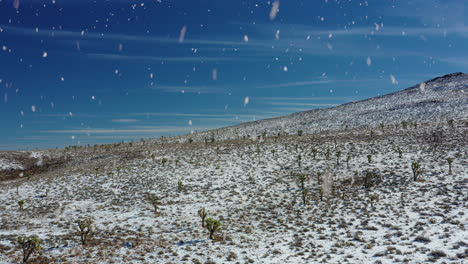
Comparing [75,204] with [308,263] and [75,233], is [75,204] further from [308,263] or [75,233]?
[308,263]

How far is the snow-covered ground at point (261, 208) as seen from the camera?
1180 centimetres

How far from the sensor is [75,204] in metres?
19.3

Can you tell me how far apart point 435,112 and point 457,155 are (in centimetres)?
2521

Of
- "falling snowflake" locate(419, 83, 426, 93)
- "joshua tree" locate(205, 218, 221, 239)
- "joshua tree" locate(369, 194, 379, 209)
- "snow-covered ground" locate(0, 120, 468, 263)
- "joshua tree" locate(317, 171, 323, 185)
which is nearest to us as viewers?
"snow-covered ground" locate(0, 120, 468, 263)

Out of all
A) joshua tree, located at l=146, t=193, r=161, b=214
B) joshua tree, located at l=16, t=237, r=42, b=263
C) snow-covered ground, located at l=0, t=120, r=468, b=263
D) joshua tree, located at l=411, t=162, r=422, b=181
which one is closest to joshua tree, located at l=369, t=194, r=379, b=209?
snow-covered ground, located at l=0, t=120, r=468, b=263

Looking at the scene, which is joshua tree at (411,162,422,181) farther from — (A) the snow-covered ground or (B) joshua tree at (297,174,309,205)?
(B) joshua tree at (297,174,309,205)

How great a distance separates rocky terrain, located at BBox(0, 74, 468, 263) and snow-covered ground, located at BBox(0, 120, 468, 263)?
0.25 feet

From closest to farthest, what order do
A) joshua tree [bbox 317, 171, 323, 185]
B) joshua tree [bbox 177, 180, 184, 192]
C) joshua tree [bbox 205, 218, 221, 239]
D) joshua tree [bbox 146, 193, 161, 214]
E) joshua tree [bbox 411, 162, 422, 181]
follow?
joshua tree [bbox 205, 218, 221, 239] < joshua tree [bbox 146, 193, 161, 214] < joshua tree [bbox 411, 162, 422, 181] < joshua tree [bbox 317, 171, 323, 185] < joshua tree [bbox 177, 180, 184, 192]

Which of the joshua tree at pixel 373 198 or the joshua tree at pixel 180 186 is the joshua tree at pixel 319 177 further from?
the joshua tree at pixel 180 186

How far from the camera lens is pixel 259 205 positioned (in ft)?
58.1

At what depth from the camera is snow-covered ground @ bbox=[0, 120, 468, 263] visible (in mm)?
11805

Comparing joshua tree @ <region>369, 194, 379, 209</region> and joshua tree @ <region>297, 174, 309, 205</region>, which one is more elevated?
joshua tree @ <region>297, 174, 309, 205</region>

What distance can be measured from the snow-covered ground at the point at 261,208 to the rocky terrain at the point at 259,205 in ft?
0.25

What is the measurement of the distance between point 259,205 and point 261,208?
1.53 ft
